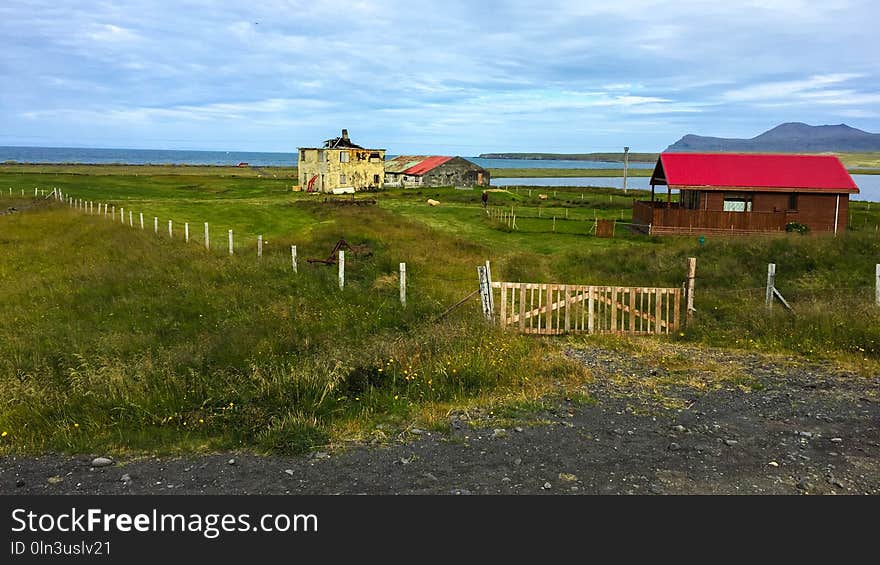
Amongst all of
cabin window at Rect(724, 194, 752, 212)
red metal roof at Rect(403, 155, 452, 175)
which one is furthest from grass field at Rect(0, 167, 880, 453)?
red metal roof at Rect(403, 155, 452, 175)

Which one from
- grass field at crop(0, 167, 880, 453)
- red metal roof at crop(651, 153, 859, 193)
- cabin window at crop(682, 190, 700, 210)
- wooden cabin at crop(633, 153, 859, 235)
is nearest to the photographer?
grass field at crop(0, 167, 880, 453)

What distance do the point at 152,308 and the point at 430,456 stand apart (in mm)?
10184

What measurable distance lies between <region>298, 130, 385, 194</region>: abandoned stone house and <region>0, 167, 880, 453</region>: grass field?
42.1 meters

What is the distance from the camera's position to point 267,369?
10.7 metres

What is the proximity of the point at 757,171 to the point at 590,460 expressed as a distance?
3462 cm

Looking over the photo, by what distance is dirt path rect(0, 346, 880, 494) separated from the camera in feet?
23.9

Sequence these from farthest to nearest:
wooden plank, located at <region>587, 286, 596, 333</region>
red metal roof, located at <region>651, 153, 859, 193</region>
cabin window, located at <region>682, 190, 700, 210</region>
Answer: cabin window, located at <region>682, 190, 700, 210</region>, red metal roof, located at <region>651, 153, 859, 193</region>, wooden plank, located at <region>587, 286, 596, 333</region>

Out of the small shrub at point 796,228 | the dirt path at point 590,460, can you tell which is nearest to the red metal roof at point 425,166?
the small shrub at point 796,228

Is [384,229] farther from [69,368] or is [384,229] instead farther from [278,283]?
[69,368]

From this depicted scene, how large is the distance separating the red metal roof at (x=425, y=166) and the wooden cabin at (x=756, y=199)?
48.3 meters

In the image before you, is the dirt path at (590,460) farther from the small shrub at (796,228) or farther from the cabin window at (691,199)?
the cabin window at (691,199)

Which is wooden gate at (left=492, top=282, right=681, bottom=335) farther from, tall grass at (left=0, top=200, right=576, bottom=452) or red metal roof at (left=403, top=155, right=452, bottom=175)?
red metal roof at (left=403, top=155, right=452, bottom=175)

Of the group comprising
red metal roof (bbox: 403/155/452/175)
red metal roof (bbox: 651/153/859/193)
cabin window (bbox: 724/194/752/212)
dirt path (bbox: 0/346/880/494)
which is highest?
red metal roof (bbox: 403/155/452/175)

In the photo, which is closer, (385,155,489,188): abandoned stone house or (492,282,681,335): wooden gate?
(492,282,681,335): wooden gate
